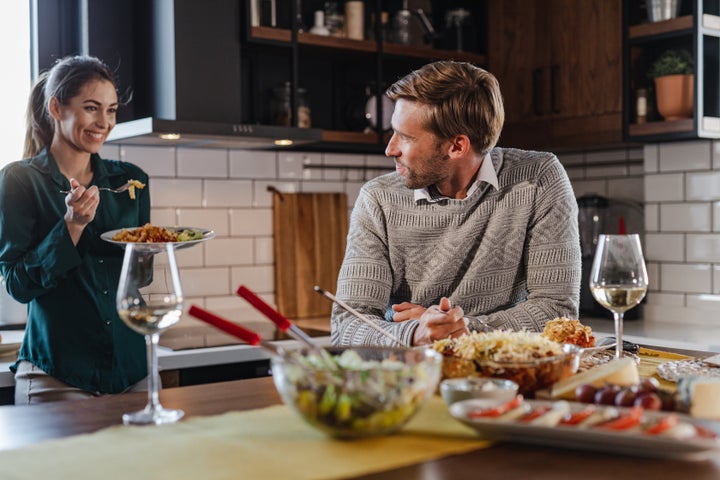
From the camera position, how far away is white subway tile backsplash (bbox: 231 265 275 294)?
369 centimetres

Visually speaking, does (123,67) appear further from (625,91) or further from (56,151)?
(625,91)

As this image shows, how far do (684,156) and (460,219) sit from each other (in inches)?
66.1

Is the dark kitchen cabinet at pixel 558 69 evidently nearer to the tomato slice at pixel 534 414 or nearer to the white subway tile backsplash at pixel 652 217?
the white subway tile backsplash at pixel 652 217

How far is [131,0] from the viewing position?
335cm

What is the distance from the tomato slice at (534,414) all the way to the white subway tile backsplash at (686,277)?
2.62 m

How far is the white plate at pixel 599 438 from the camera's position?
40.0 inches

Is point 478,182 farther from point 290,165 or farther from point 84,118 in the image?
point 290,165

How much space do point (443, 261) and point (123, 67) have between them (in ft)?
5.61

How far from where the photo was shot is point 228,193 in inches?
144

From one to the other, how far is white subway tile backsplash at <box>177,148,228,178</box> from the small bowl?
2.46m

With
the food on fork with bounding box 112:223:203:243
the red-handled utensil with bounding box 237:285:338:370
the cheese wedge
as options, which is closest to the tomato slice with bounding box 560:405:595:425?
the cheese wedge

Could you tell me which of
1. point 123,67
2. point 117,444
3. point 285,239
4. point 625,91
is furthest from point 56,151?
point 625,91

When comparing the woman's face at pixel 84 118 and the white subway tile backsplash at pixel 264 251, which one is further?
the white subway tile backsplash at pixel 264 251

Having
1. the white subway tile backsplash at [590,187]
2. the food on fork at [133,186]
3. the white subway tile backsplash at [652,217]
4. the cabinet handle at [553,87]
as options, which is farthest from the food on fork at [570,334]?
the white subway tile backsplash at [590,187]
